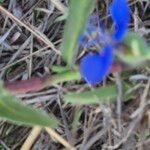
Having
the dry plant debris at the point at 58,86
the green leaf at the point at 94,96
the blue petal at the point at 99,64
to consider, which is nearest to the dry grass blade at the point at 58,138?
the dry plant debris at the point at 58,86

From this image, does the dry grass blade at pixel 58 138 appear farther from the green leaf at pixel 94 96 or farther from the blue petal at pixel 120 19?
the blue petal at pixel 120 19

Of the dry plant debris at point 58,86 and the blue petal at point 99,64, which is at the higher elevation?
the blue petal at point 99,64

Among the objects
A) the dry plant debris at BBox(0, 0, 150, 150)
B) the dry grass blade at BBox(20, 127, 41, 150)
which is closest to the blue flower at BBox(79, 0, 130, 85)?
the dry plant debris at BBox(0, 0, 150, 150)

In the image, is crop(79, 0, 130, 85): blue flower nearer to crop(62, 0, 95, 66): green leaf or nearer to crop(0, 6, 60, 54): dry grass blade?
crop(62, 0, 95, 66): green leaf

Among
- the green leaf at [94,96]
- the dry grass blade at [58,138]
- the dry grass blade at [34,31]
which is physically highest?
the dry grass blade at [34,31]

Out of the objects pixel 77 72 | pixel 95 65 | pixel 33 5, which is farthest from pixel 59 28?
pixel 95 65

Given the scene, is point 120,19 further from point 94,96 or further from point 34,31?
point 34,31
